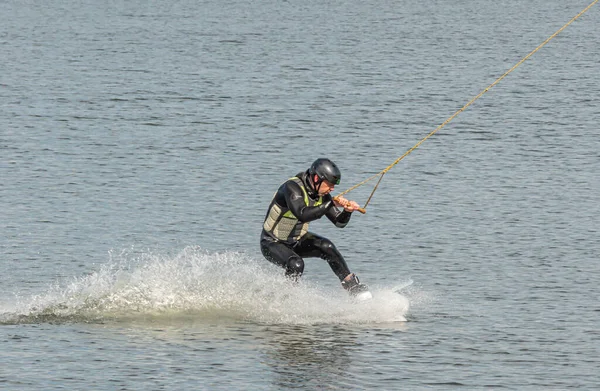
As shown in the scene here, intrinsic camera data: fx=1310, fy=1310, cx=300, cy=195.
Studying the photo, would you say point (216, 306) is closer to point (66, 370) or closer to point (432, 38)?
point (66, 370)

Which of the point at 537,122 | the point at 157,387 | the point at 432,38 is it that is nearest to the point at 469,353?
the point at 157,387

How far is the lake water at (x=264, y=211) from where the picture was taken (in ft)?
50.1

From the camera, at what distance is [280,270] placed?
795 inches

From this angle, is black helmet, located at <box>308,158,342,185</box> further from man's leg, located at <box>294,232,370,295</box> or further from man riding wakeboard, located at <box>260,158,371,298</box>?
man's leg, located at <box>294,232,370,295</box>

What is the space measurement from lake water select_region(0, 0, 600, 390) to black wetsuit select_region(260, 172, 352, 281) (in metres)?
0.45

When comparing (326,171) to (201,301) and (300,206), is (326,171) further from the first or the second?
(201,301)

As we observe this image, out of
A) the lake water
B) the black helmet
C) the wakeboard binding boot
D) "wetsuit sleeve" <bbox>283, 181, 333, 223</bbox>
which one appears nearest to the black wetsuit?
"wetsuit sleeve" <bbox>283, 181, 333, 223</bbox>

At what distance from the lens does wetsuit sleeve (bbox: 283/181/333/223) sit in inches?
646

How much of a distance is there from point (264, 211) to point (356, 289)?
7.44 metres

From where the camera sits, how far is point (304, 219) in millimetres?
16562

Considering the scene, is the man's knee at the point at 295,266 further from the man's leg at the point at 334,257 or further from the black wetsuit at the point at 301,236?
the man's leg at the point at 334,257

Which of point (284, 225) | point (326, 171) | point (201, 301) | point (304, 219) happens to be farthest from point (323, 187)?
point (201, 301)

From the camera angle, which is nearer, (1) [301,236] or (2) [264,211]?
(1) [301,236]

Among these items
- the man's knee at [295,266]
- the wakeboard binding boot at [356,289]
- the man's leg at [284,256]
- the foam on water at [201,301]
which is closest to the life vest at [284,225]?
the man's leg at [284,256]
